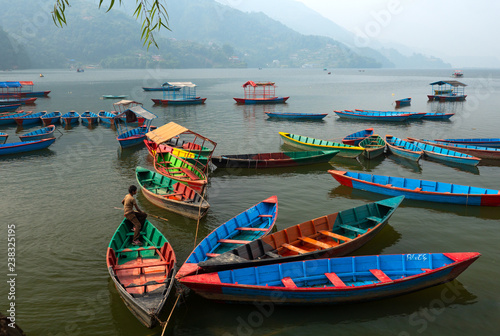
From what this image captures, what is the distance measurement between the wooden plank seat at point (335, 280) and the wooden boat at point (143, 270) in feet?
17.9

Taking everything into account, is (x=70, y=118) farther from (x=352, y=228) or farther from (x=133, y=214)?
(x=352, y=228)

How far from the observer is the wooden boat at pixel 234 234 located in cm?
1286

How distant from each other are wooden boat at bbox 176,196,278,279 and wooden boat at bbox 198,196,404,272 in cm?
71

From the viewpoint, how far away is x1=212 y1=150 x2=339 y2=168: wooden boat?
89.6 ft

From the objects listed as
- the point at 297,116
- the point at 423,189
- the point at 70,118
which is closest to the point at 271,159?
the point at 423,189

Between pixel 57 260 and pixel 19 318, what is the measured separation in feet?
11.7

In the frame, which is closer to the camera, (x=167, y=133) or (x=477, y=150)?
(x=167, y=133)

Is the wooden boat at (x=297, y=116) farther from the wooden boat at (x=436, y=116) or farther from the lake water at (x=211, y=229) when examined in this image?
the wooden boat at (x=436, y=116)

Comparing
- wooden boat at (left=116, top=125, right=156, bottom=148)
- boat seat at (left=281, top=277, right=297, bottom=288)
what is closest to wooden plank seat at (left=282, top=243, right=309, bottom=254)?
boat seat at (left=281, top=277, right=297, bottom=288)

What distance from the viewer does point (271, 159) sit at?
1117 inches

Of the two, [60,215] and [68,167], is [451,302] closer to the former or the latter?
[60,215]

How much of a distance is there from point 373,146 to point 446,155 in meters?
6.20

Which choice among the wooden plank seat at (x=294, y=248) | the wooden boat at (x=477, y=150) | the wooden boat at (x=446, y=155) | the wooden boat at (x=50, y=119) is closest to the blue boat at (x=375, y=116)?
the wooden boat at (x=477, y=150)

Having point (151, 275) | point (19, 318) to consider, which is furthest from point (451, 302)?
point (19, 318)
